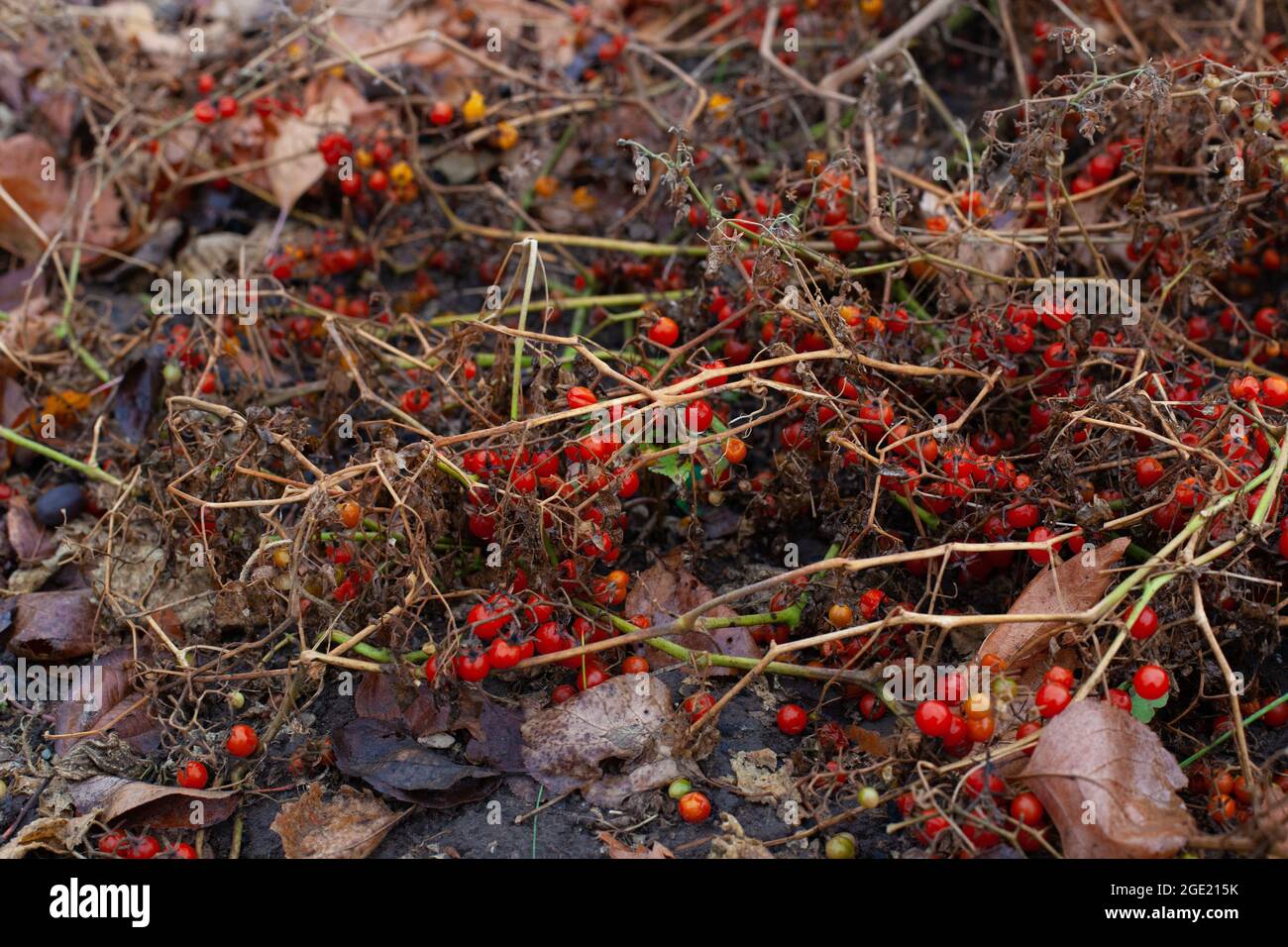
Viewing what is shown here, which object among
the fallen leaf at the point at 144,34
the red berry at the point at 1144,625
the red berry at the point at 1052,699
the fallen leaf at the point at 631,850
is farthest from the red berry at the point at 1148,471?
the fallen leaf at the point at 144,34

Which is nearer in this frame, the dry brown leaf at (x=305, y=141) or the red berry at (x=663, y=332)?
the red berry at (x=663, y=332)

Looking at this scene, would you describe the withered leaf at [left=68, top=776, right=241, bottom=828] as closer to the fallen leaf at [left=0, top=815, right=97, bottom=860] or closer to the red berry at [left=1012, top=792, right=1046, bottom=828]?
the fallen leaf at [left=0, top=815, right=97, bottom=860]

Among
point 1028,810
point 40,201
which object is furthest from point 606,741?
point 40,201

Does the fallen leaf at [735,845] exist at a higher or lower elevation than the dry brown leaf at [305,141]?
lower

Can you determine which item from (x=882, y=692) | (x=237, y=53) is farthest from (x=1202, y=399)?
(x=237, y=53)

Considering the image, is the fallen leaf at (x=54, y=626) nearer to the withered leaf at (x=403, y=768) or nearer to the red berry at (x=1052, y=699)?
the withered leaf at (x=403, y=768)

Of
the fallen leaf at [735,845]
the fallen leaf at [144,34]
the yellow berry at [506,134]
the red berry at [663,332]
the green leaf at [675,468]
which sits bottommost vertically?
the fallen leaf at [735,845]

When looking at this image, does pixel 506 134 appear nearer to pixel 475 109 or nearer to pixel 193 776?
pixel 475 109
